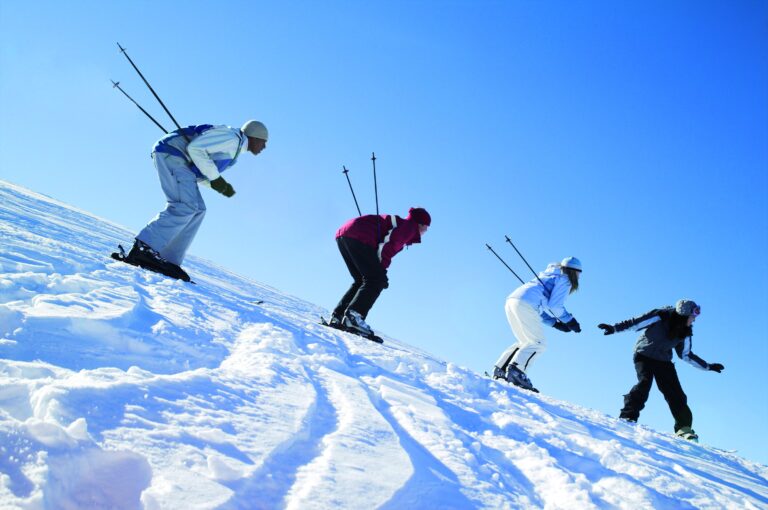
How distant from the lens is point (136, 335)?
2.36 metres

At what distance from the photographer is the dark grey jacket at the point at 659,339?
6324mm

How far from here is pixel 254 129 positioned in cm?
580

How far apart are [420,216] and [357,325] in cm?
168

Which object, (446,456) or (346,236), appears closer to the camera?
(446,456)

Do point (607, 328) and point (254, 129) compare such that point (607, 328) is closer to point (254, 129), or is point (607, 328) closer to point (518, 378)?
point (518, 378)

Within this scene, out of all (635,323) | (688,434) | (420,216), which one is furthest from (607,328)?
(420,216)

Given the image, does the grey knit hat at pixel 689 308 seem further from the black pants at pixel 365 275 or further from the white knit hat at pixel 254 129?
the white knit hat at pixel 254 129

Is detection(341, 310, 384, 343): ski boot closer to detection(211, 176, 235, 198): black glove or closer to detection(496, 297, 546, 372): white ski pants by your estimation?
detection(496, 297, 546, 372): white ski pants

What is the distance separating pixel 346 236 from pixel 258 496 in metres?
5.03

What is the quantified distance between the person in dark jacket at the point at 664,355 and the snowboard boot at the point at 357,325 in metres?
3.27

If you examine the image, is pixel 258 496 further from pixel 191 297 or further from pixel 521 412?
pixel 191 297

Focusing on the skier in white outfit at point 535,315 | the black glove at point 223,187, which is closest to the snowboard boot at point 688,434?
the skier in white outfit at point 535,315

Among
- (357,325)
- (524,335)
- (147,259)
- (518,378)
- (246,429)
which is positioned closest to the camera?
(246,429)

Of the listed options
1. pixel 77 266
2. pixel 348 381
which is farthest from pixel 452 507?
pixel 77 266
